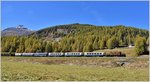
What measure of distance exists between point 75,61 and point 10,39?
11407 cm

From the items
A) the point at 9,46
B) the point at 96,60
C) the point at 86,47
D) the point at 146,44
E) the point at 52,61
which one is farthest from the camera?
the point at 9,46

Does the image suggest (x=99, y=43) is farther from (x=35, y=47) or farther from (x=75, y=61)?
(x=75, y=61)

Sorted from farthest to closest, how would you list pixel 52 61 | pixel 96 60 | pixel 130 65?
1. pixel 52 61
2. pixel 96 60
3. pixel 130 65

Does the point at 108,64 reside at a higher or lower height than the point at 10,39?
lower

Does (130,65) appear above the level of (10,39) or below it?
below

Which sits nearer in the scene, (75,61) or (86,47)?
(75,61)

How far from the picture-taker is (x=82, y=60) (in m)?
74.1

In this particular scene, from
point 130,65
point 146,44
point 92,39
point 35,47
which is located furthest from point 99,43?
point 130,65

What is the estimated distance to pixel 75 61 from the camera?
74.8m

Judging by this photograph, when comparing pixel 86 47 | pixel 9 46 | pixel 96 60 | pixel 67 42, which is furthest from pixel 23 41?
pixel 96 60

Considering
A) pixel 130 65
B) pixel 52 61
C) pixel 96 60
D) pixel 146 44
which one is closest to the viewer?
pixel 130 65

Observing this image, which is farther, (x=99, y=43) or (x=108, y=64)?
(x=99, y=43)

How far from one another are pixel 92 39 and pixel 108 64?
115 m

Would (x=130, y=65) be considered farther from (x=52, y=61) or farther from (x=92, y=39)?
(x=92, y=39)
